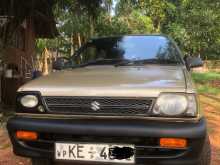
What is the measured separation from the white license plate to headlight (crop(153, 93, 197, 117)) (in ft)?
1.36

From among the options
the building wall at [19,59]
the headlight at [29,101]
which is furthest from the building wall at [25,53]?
the headlight at [29,101]

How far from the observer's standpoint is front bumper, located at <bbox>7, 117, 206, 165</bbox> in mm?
4230

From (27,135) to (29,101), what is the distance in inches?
12.9

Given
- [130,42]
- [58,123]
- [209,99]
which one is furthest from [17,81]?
[58,123]

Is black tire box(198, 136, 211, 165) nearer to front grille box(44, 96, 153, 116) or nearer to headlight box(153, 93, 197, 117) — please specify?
headlight box(153, 93, 197, 117)

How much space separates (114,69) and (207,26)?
1544 inches

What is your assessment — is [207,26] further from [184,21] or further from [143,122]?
[143,122]

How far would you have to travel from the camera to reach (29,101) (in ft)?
15.3

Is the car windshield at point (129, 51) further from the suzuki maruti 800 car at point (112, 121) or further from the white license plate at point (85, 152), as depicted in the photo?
the white license plate at point (85, 152)

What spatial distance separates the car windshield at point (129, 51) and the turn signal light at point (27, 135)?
153cm

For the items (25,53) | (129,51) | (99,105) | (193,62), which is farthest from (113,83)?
(25,53)

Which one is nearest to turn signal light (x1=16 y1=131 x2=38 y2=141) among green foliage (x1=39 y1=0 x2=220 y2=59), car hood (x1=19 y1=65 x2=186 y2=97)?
car hood (x1=19 y1=65 x2=186 y2=97)

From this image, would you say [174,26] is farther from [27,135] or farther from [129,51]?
[27,135]

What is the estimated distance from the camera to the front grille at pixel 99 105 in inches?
173
